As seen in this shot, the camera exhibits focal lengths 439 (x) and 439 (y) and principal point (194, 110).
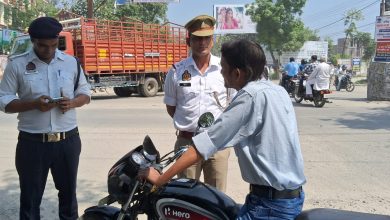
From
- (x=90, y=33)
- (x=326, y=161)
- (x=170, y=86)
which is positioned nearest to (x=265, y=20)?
(x=90, y=33)

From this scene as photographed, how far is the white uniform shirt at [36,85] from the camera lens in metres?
3.15

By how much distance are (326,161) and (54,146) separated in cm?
428

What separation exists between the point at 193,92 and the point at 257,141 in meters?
1.45

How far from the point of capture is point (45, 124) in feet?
10.5

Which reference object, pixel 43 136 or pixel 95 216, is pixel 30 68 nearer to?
pixel 43 136

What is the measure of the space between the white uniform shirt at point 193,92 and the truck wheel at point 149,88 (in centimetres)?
1382

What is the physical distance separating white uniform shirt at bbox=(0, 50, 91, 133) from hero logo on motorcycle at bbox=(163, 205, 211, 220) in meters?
1.47

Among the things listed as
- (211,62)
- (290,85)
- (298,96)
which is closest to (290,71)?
(290,85)

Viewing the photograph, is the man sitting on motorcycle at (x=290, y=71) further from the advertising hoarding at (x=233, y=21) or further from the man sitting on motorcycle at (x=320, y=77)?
the advertising hoarding at (x=233, y=21)

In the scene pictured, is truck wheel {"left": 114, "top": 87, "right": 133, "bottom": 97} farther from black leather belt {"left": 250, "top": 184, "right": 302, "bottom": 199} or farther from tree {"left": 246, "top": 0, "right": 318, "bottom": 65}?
tree {"left": 246, "top": 0, "right": 318, "bottom": 65}

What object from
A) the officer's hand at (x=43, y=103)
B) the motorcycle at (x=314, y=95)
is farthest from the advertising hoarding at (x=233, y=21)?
the officer's hand at (x=43, y=103)

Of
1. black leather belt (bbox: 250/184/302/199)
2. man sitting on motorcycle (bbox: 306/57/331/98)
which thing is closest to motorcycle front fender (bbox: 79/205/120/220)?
black leather belt (bbox: 250/184/302/199)

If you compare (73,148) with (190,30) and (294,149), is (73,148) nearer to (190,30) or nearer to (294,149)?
(190,30)

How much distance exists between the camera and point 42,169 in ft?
10.8
